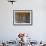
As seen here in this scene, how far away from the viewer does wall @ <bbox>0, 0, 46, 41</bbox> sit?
4773mm

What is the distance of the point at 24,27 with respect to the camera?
480 cm

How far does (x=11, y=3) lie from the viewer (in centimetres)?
479

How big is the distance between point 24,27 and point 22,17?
0.38m

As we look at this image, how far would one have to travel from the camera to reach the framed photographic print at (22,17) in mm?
4785

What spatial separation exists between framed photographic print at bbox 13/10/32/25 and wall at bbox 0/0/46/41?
13 centimetres

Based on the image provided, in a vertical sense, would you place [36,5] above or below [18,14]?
above

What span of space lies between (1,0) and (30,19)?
1.28 metres

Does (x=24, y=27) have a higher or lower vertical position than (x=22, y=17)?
lower

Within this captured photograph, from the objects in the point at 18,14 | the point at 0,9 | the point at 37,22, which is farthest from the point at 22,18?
the point at 0,9

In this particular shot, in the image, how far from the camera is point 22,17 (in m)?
4.80

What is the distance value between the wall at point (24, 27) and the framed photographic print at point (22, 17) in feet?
0.44

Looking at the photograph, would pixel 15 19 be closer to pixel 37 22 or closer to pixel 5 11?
pixel 5 11

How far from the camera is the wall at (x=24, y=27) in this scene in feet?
15.7

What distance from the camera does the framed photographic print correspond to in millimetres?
4785
